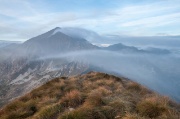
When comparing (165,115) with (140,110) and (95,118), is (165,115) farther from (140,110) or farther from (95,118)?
(95,118)

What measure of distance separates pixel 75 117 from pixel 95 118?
129 centimetres

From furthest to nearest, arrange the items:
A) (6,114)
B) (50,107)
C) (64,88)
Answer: (64,88), (6,114), (50,107)

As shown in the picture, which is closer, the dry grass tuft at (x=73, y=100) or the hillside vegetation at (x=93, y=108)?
the hillside vegetation at (x=93, y=108)

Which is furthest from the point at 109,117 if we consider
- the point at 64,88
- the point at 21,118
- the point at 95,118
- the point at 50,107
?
the point at 64,88

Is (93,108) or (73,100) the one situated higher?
(93,108)

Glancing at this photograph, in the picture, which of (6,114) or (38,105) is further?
(38,105)

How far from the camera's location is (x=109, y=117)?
14.6 m

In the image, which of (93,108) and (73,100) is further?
(73,100)

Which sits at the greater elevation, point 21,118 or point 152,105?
point 152,105

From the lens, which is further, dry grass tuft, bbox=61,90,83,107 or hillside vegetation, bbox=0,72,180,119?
dry grass tuft, bbox=61,90,83,107

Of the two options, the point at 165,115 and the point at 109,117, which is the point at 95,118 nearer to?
the point at 109,117

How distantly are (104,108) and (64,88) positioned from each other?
982 cm

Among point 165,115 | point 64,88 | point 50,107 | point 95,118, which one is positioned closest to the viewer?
point 165,115

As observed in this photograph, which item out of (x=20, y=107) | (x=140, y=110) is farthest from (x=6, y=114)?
(x=140, y=110)
